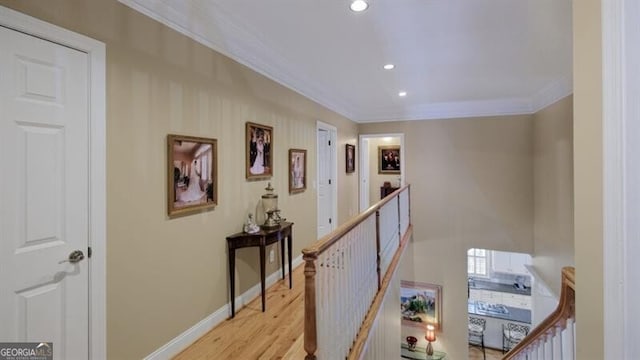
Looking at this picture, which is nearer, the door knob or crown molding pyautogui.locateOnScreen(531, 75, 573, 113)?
the door knob

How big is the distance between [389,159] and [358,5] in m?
6.20

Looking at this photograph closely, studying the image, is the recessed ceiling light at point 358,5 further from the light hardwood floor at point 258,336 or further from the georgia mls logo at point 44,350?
the georgia mls logo at point 44,350

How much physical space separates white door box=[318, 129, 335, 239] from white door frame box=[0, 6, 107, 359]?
3304mm

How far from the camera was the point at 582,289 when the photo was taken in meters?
0.86

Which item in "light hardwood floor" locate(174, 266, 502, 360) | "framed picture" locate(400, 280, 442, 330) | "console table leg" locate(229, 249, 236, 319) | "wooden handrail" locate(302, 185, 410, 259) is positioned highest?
"wooden handrail" locate(302, 185, 410, 259)

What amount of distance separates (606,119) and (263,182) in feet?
9.73

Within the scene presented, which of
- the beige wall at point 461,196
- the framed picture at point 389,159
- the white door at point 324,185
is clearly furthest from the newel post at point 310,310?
the framed picture at point 389,159

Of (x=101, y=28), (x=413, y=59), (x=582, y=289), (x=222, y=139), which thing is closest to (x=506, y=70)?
(x=413, y=59)

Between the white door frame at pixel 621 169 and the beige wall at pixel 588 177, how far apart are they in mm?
32

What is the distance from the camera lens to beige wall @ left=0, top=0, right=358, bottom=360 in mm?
1838

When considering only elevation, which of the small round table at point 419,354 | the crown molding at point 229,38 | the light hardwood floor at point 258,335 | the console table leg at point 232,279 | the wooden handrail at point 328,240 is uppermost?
the crown molding at point 229,38

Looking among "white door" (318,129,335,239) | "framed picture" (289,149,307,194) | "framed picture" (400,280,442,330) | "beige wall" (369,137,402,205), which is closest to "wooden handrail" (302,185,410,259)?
"framed picture" (289,149,307,194)

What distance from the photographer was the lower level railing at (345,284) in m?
1.66

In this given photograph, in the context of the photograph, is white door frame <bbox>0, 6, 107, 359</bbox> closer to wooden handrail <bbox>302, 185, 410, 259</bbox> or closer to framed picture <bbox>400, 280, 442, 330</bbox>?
wooden handrail <bbox>302, 185, 410, 259</bbox>
